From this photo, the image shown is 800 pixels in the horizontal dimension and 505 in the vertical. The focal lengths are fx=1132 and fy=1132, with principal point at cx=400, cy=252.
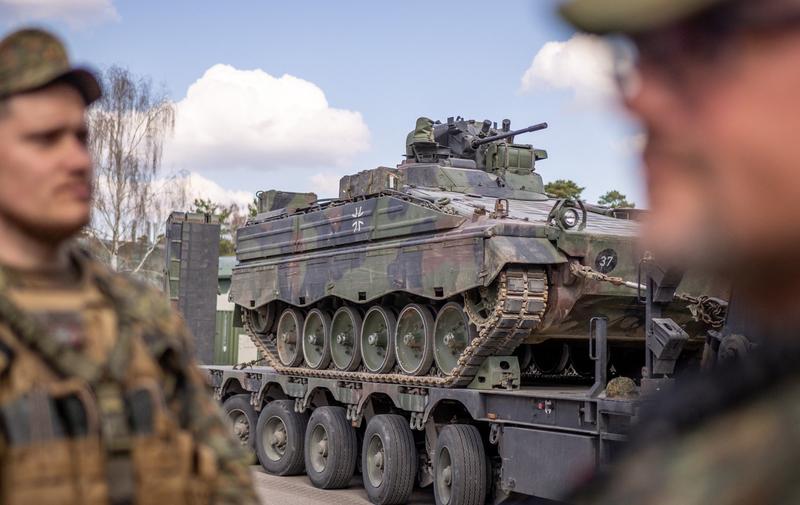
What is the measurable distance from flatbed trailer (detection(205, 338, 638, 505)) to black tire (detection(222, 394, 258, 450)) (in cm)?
2

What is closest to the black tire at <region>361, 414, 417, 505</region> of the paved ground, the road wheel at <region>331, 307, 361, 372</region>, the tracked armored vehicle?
the paved ground

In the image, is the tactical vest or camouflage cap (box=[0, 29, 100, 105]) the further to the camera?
camouflage cap (box=[0, 29, 100, 105])

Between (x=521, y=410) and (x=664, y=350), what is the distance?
2073mm

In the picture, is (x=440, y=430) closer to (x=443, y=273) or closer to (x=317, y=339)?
(x=443, y=273)

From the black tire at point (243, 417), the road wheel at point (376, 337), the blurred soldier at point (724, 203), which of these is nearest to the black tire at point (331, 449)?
the road wheel at point (376, 337)

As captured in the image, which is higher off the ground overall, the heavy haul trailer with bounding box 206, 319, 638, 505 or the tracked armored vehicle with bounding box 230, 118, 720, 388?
the tracked armored vehicle with bounding box 230, 118, 720, 388

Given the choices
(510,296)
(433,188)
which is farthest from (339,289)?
(510,296)

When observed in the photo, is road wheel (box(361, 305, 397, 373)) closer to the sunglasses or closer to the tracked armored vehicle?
the tracked armored vehicle

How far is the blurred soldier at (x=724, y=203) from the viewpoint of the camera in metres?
0.83

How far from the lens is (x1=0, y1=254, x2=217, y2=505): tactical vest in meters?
1.58

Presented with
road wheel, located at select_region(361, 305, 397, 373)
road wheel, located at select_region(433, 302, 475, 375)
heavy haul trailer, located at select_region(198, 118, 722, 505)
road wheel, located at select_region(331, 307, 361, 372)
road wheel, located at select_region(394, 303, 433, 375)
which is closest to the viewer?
heavy haul trailer, located at select_region(198, 118, 722, 505)

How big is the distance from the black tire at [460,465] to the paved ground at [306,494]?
52.9 inches

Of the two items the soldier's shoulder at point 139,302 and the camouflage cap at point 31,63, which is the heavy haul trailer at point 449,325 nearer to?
the soldier's shoulder at point 139,302

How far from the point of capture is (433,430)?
1207 centimetres
